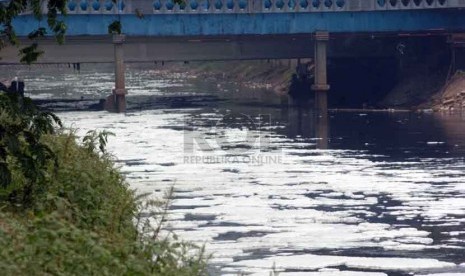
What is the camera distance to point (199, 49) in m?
63.1

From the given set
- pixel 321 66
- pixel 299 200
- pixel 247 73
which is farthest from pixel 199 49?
pixel 299 200

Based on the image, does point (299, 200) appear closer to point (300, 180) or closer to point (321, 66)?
point (300, 180)

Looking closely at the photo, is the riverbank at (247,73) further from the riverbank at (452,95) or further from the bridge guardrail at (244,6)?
the riverbank at (452,95)

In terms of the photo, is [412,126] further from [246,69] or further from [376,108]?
[246,69]

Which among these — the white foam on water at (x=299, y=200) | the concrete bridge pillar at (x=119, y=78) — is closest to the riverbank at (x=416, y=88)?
the concrete bridge pillar at (x=119, y=78)

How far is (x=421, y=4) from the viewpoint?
61.1 meters

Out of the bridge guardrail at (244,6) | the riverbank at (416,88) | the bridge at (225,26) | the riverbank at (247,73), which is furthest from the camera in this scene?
the riverbank at (247,73)

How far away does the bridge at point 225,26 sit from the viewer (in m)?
59.9

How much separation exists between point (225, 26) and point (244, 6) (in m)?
1.64

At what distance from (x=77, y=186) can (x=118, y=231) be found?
8.41ft

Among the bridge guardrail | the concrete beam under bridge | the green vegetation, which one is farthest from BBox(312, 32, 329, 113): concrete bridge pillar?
the green vegetation

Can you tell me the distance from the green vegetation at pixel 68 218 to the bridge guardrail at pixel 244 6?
131ft

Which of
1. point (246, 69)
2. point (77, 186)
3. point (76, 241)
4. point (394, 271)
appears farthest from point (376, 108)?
point (76, 241)

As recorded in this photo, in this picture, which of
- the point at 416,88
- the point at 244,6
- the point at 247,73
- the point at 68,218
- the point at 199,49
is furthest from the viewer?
the point at 247,73
